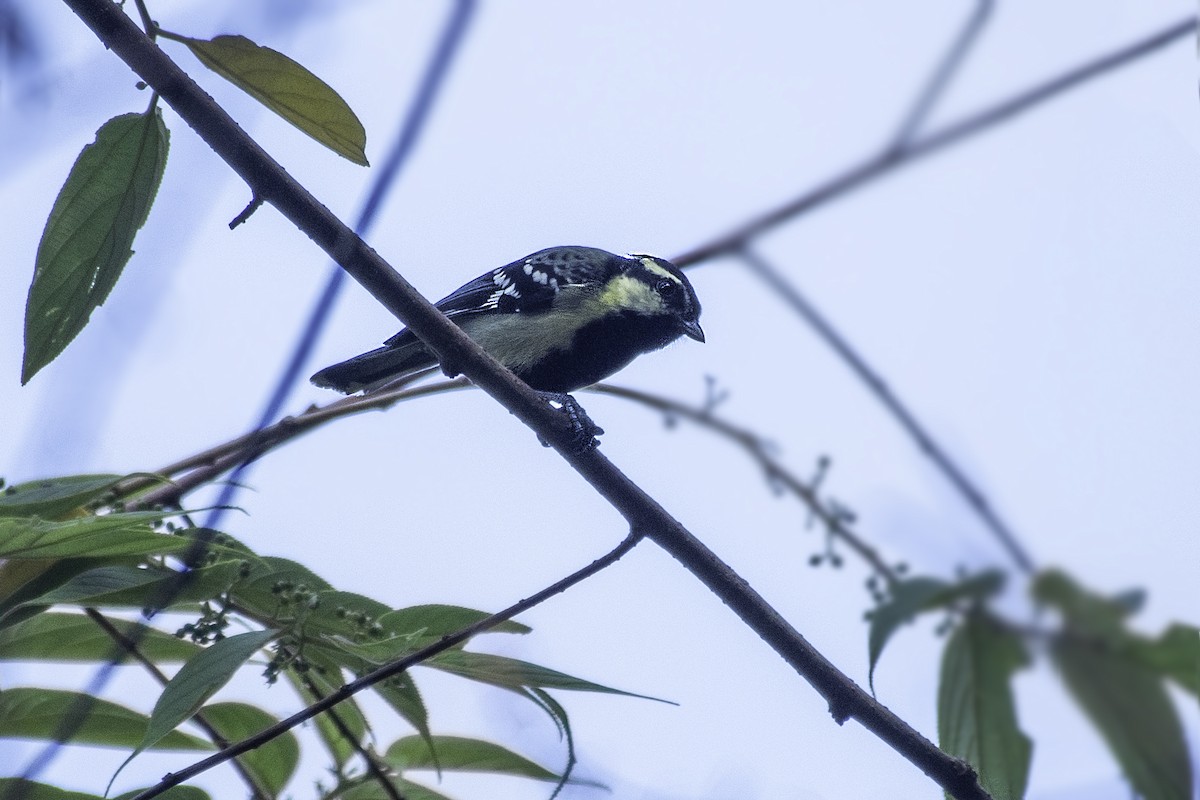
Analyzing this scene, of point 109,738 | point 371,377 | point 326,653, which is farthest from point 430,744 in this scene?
point 371,377

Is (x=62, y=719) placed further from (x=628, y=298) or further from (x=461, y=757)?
(x=628, y=298)

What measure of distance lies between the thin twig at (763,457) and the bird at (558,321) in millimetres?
1173

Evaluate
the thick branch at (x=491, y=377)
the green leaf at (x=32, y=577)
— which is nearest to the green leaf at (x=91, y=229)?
the thick branch at (x=491, y=377)

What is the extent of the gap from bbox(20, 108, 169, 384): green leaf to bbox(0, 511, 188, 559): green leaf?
39 cm

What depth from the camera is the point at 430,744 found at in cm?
185

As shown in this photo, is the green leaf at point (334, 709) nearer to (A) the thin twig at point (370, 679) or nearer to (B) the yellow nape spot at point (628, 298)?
(A) the thin twig at point (370, 679)

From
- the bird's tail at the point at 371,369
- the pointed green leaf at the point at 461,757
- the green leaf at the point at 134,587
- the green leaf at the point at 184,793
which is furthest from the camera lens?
the bird's tail at the point at 371,369

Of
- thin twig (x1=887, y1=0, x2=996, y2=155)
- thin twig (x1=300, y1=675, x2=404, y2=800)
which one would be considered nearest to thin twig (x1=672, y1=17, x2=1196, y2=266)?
thin twig (x1=887, y1=0, x2=996, y2=155)

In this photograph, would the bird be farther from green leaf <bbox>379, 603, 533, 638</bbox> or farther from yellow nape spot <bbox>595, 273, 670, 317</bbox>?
green leaf <bbox>379, 603, 533, 638</bbox>

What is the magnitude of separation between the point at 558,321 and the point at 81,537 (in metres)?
2.96

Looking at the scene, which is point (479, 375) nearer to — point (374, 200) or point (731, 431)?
point (731, 431)

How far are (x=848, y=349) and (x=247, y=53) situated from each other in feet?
4.19

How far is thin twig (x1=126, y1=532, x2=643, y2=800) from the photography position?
162 centimetres

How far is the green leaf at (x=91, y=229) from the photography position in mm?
1966
